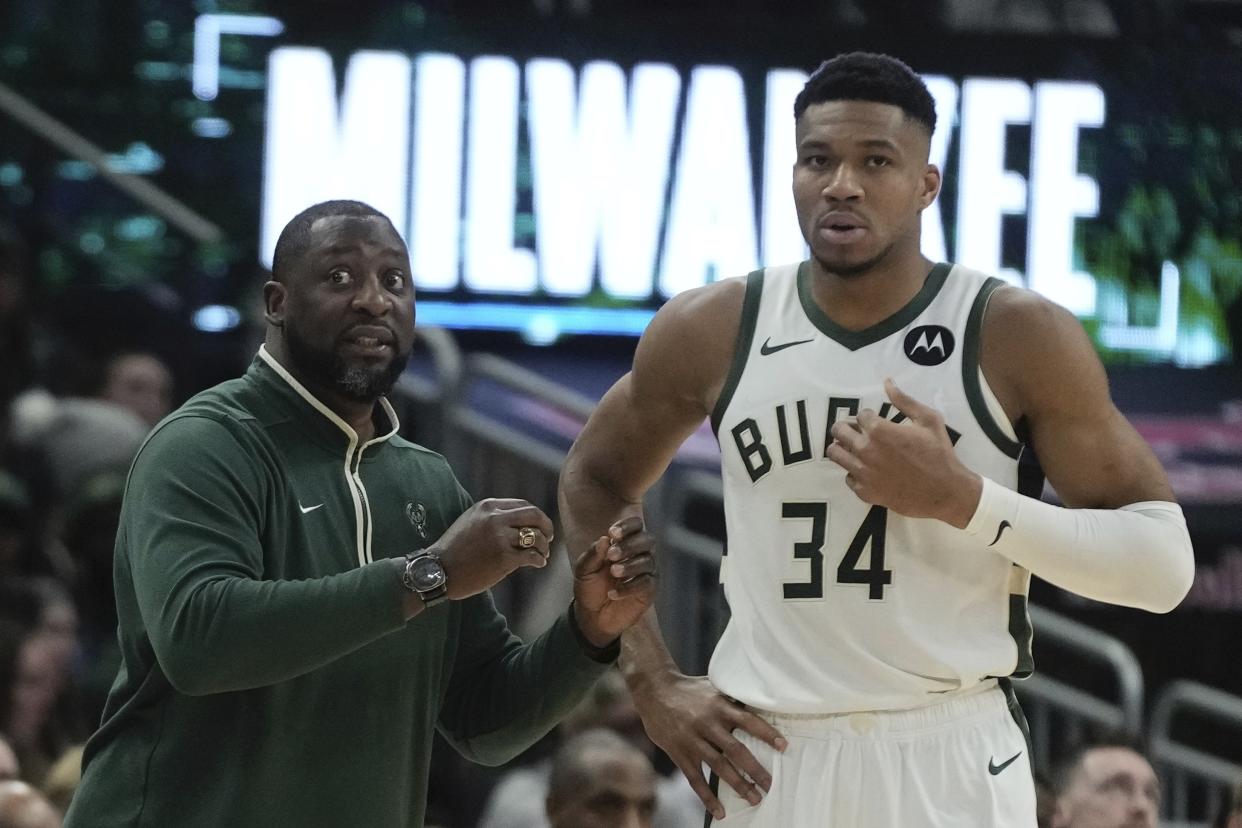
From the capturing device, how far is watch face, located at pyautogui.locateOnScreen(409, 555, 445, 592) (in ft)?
11.5

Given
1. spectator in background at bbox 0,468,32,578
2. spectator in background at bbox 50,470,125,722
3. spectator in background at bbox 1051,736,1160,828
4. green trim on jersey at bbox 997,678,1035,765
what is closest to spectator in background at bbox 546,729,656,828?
spectator in background at bbox 1051,736,1160,828

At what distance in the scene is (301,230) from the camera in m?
3.91

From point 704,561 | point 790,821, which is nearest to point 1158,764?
point 704,561

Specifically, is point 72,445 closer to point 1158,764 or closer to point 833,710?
point 1158,764

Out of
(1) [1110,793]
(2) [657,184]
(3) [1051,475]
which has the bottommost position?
(1) [1110,793]

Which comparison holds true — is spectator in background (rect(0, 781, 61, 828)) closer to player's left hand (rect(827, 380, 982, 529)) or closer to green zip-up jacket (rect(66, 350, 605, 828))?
Result: green zip-up jacket (rect(66, 350, 605, 828))

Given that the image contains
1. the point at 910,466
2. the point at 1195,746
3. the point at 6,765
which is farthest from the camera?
the point at 1195,746

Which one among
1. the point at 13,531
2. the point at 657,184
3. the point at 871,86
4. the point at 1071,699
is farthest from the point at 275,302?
the point at 657,184

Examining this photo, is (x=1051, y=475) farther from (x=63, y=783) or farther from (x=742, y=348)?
(x=63, y=783)

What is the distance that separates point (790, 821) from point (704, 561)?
4688mm

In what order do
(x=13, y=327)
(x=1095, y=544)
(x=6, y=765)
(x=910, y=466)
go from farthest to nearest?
(x=13, y=327) < (x=6, y=765) < (x=1095, y=544) < (x=910, y=466)

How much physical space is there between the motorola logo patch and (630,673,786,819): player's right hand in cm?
75

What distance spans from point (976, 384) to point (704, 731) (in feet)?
2.76

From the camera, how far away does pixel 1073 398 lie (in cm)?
381
